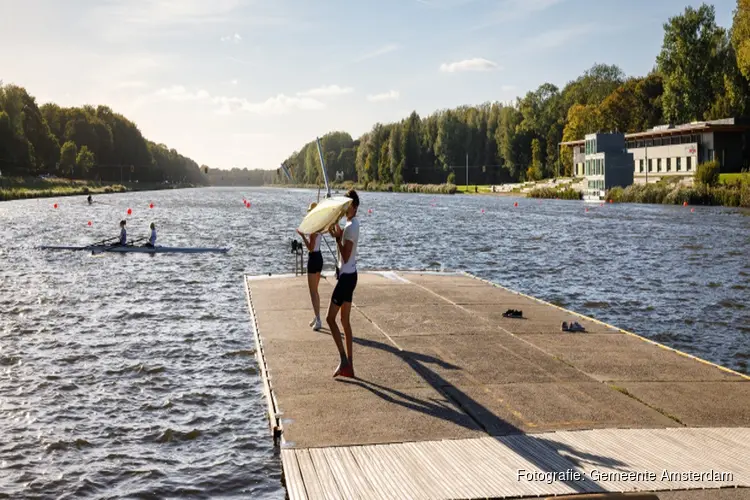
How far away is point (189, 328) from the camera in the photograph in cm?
2575

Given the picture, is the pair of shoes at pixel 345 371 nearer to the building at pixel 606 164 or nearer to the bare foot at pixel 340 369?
the bare foot at pixel 340 369

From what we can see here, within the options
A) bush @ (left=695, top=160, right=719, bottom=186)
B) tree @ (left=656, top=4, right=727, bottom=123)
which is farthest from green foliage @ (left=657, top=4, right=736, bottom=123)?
bush @ (left=695, top=160, right=719, bottom=186)

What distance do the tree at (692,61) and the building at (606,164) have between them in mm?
18162

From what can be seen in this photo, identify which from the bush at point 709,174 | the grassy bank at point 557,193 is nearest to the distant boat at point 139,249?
the bush at point 709,174

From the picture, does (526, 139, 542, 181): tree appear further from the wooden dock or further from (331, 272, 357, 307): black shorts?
(331, 272, 357, 307): black shorts

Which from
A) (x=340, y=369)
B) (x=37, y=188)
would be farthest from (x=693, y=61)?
(x=340, y=369)

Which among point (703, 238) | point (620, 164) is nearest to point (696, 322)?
point (703, 238)

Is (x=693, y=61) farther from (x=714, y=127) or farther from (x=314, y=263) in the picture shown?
(x=314, y=263)

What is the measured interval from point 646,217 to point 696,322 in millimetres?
60776

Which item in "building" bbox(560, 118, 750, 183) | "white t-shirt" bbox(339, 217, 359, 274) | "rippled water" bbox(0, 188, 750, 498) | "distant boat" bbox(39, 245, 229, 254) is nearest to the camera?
"rippled water" bbox(0, 188, 750, 498)

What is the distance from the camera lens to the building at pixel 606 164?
128 metres

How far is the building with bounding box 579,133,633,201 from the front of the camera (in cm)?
12788

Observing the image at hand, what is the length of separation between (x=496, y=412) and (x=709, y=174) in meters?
103

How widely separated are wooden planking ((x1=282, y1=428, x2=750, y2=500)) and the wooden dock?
0.08ft
